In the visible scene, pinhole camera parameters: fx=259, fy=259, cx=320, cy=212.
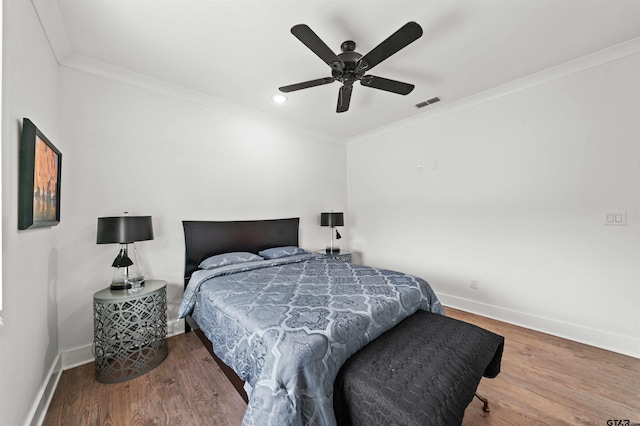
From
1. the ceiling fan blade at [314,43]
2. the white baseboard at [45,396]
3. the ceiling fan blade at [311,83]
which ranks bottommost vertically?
the white baseboard at [45,396]

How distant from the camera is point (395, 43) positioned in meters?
1.66

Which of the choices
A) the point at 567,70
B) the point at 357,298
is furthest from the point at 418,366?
the point at 567,70

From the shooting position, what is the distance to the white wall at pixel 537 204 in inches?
89.1

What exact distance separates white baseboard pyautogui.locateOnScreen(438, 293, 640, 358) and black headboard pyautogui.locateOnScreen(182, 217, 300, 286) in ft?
7.86

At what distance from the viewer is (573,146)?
2477 mm

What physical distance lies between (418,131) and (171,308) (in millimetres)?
Answer: 3781

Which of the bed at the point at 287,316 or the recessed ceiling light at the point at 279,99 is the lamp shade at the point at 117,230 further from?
the recessed ceiling light at the point at 279,99

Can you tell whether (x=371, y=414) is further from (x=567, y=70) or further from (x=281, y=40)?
Result: (x=567, y=70)

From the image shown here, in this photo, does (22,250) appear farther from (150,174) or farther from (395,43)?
(395,43)

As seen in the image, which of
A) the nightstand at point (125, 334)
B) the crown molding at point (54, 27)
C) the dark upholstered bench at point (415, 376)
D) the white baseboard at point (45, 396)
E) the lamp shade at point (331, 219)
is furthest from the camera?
the lamp shade at point (331, 219)

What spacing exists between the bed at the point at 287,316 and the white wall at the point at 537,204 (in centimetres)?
135

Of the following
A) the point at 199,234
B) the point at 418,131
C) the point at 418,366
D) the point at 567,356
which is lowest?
the point at 567,356

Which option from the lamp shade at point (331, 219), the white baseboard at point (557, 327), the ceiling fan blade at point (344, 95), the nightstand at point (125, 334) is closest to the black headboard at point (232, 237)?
the lamp shade at point (331, 219)

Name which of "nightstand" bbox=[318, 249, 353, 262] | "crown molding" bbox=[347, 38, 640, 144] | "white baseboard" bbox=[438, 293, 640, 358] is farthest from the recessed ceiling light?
"white baseboard" bbox=[438, 293, 640, 358]
